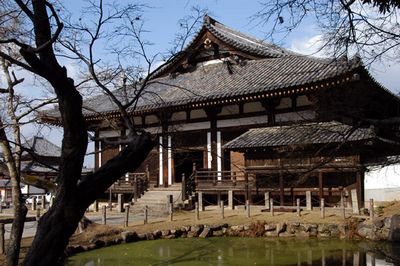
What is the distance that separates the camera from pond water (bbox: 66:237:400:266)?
11812mm

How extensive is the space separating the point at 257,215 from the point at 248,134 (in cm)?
458

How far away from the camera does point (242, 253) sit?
42.6ft

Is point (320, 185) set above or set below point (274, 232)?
above

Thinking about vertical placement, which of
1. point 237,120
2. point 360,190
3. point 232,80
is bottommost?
point 360,190

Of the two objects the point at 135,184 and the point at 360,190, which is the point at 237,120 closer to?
the point at 135,184

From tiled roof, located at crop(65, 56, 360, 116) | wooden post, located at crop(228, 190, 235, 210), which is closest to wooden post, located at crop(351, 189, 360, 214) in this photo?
tiled roof, located at crop(65, 56, 360, 116)

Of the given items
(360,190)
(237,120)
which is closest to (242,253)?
(360,190)

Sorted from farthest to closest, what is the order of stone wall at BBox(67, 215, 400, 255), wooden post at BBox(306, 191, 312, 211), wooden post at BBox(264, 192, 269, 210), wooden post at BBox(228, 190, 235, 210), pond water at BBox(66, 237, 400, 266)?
1. wooden post at BBox(228, 190, 235, 210)
2. wooden post at BBox(264, 192, 269, 210)
3. wooden post at BBox(306, 191, 312, 211)
4. stone wall at BBox(67, 215, 400, 255)
5. pond water at BBox(66, 237, 400, 266)

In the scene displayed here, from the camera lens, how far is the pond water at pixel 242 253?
38.8ft

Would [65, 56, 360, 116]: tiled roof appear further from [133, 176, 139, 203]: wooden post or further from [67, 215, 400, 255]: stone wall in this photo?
[67, 215, 400, 255]: stone wall

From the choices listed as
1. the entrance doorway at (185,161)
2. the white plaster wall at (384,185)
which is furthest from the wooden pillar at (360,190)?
the entrance doorway at (185,161)

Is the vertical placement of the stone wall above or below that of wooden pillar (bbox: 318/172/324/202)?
below

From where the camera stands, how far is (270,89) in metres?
19.3

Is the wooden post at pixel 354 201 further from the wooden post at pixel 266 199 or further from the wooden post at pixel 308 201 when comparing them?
the wooden post at pixel 266 199
